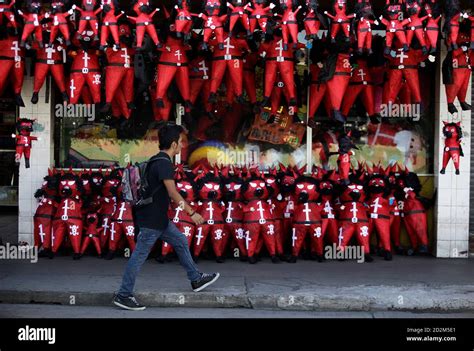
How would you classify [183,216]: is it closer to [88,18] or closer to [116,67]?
[116,67]

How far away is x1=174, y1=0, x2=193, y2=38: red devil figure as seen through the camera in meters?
9.41

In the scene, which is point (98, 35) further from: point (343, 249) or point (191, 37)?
point (343, 249)

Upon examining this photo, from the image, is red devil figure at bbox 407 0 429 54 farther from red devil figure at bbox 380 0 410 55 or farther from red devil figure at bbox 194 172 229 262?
red devil figure at bbox 194 172 229 262

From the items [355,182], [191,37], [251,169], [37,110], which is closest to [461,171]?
[355,182]

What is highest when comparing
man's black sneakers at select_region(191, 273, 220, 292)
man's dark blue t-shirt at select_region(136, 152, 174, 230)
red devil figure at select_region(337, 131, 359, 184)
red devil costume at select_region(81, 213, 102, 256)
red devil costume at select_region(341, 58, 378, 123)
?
red devil costume at select_region(341, 58, 378, 123)

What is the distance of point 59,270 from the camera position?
962cm

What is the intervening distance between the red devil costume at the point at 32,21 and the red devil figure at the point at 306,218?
13.7ft

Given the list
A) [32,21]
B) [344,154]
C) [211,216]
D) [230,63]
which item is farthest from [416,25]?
[32,21]

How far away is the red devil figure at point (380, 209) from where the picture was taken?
10.5 m

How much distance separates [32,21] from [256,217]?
4056mm

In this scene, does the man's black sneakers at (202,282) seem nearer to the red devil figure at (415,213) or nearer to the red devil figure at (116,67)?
the red devil figure at (116,67)

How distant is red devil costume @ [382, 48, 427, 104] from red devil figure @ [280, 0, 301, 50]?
1.51 meters

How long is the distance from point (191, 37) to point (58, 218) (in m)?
3.27

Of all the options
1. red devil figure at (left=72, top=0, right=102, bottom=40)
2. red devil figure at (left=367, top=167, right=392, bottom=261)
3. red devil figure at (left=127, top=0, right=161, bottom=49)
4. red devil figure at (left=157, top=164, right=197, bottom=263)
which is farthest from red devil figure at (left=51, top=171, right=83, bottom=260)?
red devil figure at (left=367, top=167, right=392, bottom=261)
